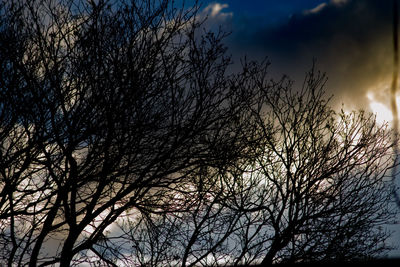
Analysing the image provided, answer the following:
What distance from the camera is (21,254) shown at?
23.7ft

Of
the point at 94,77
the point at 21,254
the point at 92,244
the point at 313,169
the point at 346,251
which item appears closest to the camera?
the point at 94,77

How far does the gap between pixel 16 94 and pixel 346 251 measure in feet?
28.7

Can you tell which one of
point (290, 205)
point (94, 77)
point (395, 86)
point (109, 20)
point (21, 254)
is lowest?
point (395, 86)

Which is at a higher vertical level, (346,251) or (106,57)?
(106,57)

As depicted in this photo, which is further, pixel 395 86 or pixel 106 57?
pixel 106 57

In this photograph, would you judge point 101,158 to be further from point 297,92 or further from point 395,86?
point 297,92

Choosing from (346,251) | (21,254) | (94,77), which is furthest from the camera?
(346,251)

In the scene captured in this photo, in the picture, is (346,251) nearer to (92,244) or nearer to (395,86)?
(92,244)

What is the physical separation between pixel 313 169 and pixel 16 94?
7892 mm

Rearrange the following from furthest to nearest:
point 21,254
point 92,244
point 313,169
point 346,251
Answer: point 313,169 → point 346,251 → point 92,244 → point 21,254

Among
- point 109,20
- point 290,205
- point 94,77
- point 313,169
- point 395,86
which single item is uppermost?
point 109,20

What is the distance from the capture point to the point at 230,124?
284 inches

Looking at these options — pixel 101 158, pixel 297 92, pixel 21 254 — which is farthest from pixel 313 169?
pixel 21 254

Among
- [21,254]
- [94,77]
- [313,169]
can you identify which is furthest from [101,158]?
[313,169]
